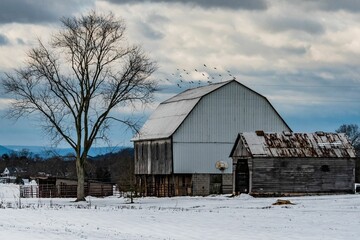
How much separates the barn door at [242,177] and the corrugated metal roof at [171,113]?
900 cm

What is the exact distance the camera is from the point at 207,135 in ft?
227

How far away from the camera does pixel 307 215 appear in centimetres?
3869

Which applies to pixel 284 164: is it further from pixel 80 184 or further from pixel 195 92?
pixel 195 92

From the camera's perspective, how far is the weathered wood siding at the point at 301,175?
190 ft

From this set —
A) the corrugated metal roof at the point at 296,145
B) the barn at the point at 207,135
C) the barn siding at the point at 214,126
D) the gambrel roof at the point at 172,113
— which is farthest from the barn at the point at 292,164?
the gambrel roof at the point at 172,113

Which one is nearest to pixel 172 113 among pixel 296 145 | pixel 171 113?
pixel 171 113

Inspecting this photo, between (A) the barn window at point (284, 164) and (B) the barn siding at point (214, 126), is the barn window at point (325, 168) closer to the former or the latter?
(A) the barn window at point (284, 164)

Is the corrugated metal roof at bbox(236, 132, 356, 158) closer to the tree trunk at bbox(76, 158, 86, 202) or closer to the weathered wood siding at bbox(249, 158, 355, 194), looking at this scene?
the weathered wood siding at bbox(249, 158, 355, 194)

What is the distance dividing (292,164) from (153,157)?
18.4m

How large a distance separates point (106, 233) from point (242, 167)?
34802 millimetres

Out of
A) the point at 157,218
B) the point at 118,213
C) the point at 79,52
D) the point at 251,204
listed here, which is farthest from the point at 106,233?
the point at 79,52

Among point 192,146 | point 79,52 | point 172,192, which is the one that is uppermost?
point 79,52

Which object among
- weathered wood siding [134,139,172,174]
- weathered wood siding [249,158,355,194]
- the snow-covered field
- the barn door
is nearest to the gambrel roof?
weathered wood siding [134,139,172,174]

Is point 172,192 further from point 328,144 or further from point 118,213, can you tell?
point 118,213
